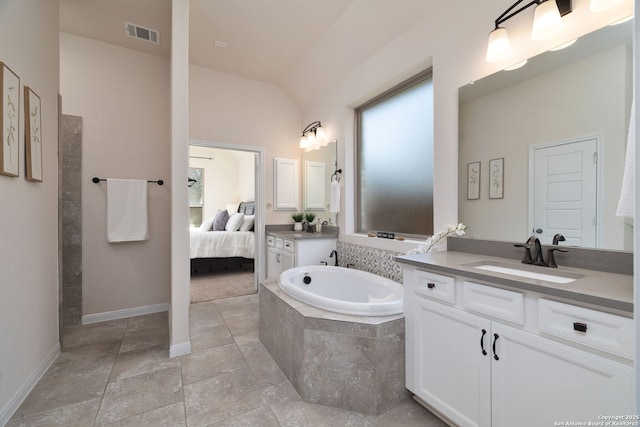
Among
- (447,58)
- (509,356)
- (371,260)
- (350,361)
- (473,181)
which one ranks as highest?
(447,58)

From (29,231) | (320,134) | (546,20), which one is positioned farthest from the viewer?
(320,134)

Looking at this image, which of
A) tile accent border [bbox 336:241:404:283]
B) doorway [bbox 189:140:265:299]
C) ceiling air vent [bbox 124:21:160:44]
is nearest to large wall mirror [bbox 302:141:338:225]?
tile accent border [bbox 336:241:404:283]

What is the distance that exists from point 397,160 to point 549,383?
2106mm

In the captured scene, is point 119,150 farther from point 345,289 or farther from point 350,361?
point 350,361

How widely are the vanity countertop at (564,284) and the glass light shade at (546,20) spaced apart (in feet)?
3.99

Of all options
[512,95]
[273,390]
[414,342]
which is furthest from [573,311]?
[273,390]

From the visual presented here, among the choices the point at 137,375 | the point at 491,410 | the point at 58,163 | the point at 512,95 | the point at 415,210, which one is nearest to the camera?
the point at 491,410

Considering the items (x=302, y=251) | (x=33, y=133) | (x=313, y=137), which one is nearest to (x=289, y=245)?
(x=302, y=251)

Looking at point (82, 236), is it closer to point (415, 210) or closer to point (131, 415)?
point (131, 415)

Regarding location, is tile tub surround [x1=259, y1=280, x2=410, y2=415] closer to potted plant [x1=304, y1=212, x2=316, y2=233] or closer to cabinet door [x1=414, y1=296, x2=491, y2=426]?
cabinet door [x1=414, y1=296, x2=491, y2=426]

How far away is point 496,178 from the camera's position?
1.80m

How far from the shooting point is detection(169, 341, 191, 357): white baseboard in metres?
2.19

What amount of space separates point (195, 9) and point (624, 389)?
368 centimetres

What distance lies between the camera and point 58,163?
7.49 ft
